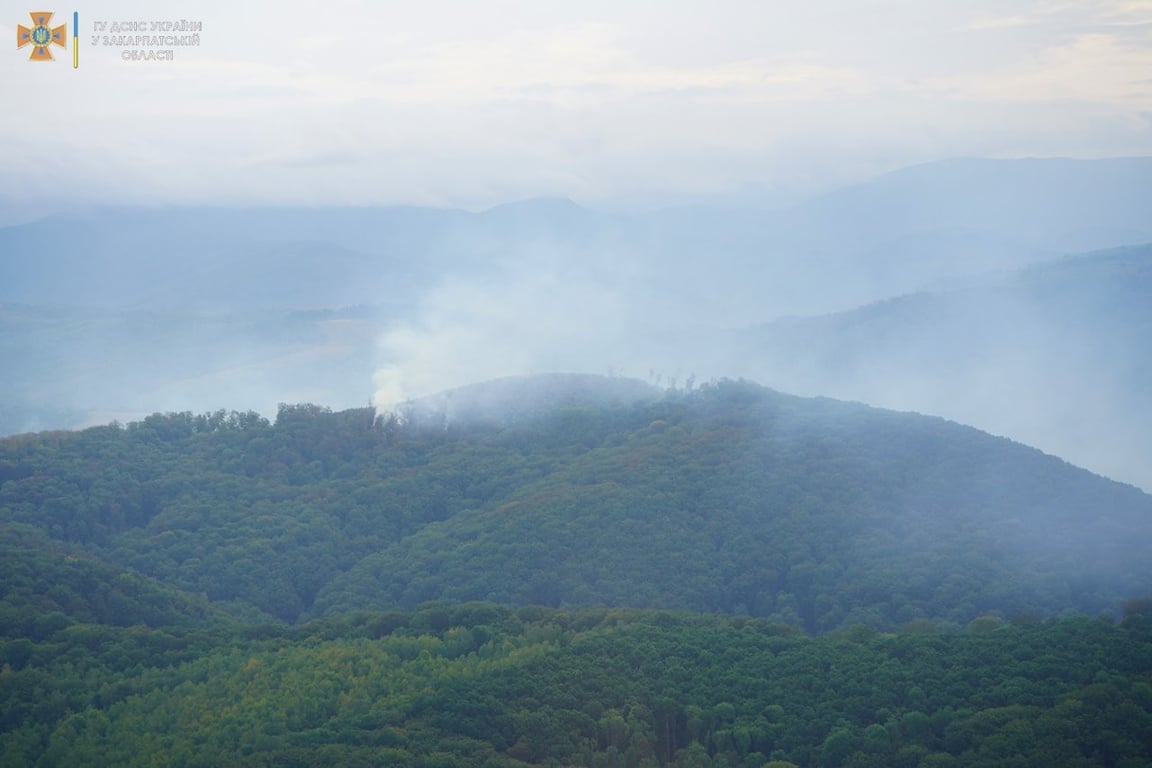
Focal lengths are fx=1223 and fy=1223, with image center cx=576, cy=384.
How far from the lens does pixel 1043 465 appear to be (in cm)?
7300

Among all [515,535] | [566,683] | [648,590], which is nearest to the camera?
[566,683]

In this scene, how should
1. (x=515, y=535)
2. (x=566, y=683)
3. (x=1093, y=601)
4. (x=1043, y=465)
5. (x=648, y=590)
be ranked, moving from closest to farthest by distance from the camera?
1. (x=566, y=683)
2. (x=1093, y=601)
3. (x=648, y=590)
4. (x=515, y=535)
5. (x=1043, y=465)

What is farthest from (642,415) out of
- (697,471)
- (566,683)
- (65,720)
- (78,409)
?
(78,409)

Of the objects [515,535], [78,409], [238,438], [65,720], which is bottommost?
[65,720]

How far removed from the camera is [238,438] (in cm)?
8225

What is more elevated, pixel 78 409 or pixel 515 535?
pixel 78 409

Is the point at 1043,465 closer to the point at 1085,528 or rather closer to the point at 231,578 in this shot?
the point at 1085,528

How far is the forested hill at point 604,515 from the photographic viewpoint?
6125 cm

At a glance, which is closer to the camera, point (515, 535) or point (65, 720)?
point (65, 720)

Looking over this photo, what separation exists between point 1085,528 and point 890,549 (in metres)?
10.9

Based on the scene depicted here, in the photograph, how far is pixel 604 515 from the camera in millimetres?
68375

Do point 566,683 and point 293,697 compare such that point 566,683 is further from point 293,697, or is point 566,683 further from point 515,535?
point 515,535

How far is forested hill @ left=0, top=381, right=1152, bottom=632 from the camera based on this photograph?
61.2 metres

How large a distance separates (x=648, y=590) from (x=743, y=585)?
17.8ft
